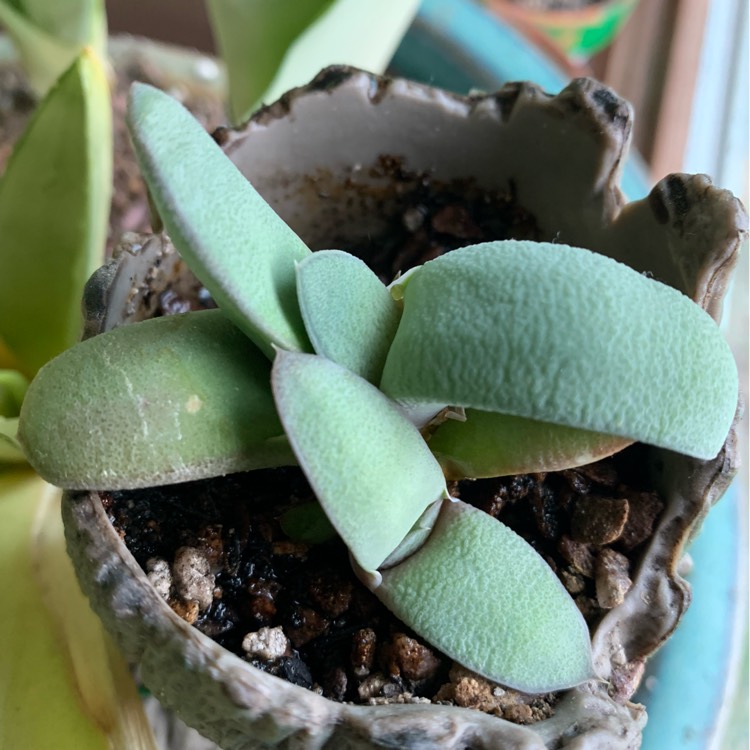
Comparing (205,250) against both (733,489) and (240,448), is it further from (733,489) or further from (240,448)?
(733,489)

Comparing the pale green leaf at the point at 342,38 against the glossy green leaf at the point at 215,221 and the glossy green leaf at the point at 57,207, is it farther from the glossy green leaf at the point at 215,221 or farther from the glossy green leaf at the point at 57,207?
the glossy green leaf at the point at 215,221

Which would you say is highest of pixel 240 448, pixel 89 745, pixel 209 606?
pixel 240 448

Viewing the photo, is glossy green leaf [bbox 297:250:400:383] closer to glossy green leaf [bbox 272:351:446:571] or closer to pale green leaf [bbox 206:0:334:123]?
glossy green leaf [bbox 272:351:446:571]

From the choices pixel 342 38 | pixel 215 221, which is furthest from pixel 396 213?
pixel 215 221

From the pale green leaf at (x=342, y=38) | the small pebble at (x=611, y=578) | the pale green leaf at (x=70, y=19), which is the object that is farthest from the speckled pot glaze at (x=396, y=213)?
the pale green leaf at (x=70, y=19)

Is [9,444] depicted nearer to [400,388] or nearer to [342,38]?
[400,388]

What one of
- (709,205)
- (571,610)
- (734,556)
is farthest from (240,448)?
(734,556)
